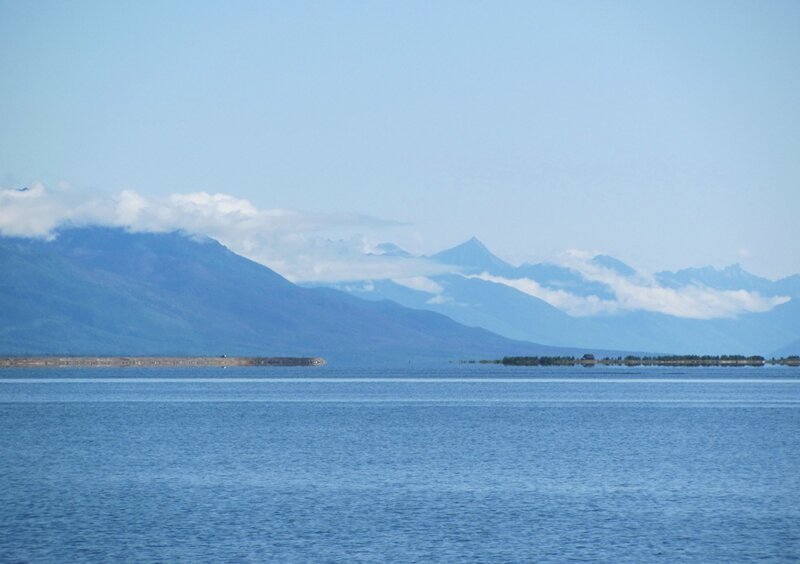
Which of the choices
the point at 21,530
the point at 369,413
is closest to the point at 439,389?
the point at 369,413

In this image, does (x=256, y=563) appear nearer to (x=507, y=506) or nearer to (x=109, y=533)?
(x=109, y=533)

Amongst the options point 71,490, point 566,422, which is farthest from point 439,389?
point 71,490

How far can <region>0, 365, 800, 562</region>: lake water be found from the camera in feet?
147

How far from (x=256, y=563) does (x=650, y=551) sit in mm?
12766

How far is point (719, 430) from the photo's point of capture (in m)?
93.1

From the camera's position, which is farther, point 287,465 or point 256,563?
point 287,465

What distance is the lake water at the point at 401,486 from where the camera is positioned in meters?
44.7

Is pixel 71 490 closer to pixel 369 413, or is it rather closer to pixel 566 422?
pixel 566 422

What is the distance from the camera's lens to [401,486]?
59.5 m

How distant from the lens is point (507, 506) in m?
53.2

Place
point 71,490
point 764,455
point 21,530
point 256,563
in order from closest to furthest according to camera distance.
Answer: point 256,563 < point 21,530 < point 71,490 < point 764,455

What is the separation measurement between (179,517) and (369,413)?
6582 centimetres

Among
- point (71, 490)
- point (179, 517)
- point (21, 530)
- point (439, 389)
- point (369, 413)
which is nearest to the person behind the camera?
point (21, 530)

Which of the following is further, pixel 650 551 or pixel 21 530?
pixel 21 530
